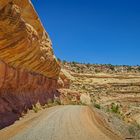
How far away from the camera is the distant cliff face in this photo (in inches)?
606

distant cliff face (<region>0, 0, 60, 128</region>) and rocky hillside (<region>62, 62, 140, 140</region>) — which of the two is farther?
rocky hillside (<region>62, 62, 140, 140</region>)

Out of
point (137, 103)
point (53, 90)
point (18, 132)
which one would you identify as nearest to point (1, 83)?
point (18, 132)

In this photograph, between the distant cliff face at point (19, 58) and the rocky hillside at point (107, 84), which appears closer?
the distant cliff face at point (19, 58)

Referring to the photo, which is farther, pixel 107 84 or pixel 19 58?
pixel 107 84

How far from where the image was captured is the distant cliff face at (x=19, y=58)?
15387 mm

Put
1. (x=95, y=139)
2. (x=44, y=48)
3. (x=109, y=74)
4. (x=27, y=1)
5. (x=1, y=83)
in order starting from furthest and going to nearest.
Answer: (x=109, y=74)
(x=44, y=48)
(x=27, y=1)
(x=1, y=83)
(x=95, y=139)

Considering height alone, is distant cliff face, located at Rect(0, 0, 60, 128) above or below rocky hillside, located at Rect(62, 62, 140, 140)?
below

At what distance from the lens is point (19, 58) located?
18.7 metres

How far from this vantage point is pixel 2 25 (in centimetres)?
1469

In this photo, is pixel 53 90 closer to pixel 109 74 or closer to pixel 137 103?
pixel 137 103

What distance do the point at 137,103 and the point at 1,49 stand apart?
56.9 meters

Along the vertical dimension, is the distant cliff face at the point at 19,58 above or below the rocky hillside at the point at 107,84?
below

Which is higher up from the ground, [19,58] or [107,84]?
[107,84]

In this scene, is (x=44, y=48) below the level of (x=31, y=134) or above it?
above
